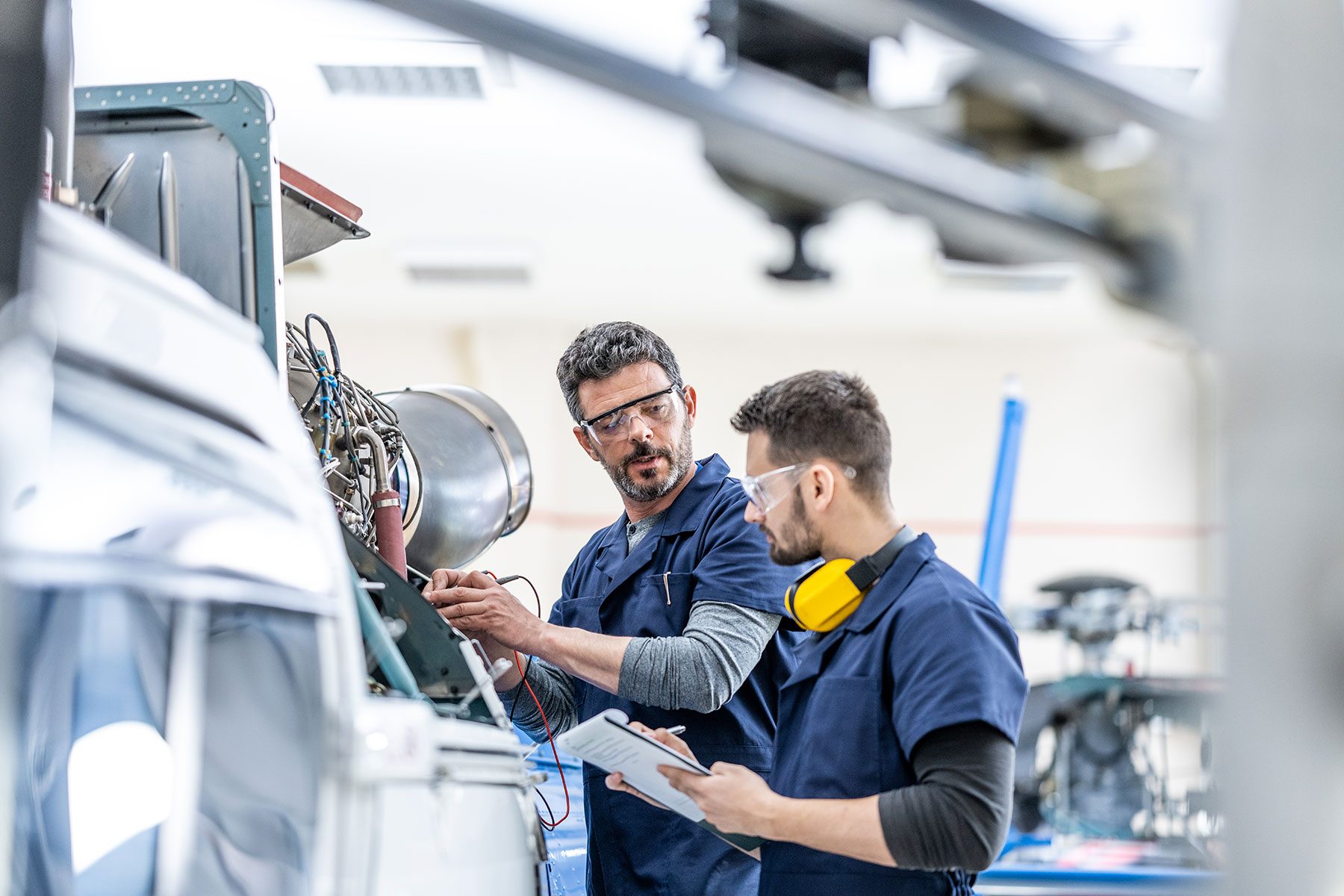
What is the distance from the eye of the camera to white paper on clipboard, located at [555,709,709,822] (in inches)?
72.7

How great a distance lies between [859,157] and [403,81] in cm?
52

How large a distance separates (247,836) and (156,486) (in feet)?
1.64

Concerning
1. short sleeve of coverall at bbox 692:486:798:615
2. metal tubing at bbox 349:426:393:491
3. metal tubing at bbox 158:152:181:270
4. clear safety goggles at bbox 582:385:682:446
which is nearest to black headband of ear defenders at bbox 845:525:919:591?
short sleeve of coverall at bbox 692:486:798:615

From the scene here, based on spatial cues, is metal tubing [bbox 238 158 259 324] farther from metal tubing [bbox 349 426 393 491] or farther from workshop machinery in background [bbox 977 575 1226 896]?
workshop machinery in background [bbox 977 575 1226 896]

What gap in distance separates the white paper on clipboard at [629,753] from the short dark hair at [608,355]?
0.87m

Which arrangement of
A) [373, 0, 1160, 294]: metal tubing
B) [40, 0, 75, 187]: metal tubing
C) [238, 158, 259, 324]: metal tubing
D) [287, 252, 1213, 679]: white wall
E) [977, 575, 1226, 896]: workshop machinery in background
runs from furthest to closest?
[287, 252, 1213, 679]: white wall, [977, 575, 1226, 896]: workshop machinery in background, [238, 158, 259, 324]: metal tubing, [40, 0, 75, 187]: metal tubing, [373, 0, 1160, 294]: metal tubing

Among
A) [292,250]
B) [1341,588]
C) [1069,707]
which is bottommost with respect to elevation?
[1069,707]

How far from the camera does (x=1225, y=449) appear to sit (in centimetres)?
46

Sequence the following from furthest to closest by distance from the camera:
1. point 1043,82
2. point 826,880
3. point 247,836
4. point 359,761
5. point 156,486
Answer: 1. point 826,880
2. point 247,836
3. point 156,486
4. point 359,761
5. point 1043,82

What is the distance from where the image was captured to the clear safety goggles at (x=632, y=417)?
2.62 m

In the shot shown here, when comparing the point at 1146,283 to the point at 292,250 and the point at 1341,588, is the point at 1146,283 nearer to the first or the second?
the point at 1341,588

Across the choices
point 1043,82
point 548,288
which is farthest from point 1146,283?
point 548,288

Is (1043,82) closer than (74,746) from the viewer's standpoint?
Yes

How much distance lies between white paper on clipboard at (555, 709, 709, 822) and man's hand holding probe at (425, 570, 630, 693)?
0.34m
